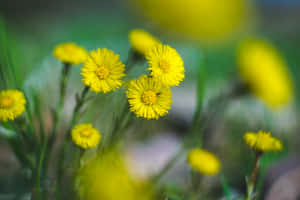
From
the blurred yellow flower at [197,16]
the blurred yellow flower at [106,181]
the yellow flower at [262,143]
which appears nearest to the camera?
the blurred yellow flower at [106,181]

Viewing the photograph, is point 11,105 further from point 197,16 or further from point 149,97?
point 197,16

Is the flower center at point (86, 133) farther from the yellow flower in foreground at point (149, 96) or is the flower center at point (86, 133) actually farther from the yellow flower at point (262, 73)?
the yellow flower at point (262, 73)

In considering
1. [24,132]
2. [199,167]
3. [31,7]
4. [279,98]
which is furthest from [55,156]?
[31,7]

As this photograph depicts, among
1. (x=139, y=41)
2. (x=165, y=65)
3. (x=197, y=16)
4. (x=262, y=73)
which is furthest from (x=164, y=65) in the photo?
(x=197, y=16)

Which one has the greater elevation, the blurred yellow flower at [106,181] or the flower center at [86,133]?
the flower center at [86,133]

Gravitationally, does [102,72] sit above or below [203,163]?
above

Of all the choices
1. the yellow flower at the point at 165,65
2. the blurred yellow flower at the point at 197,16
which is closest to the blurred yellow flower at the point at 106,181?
the yellow flower at the point at 165,65
